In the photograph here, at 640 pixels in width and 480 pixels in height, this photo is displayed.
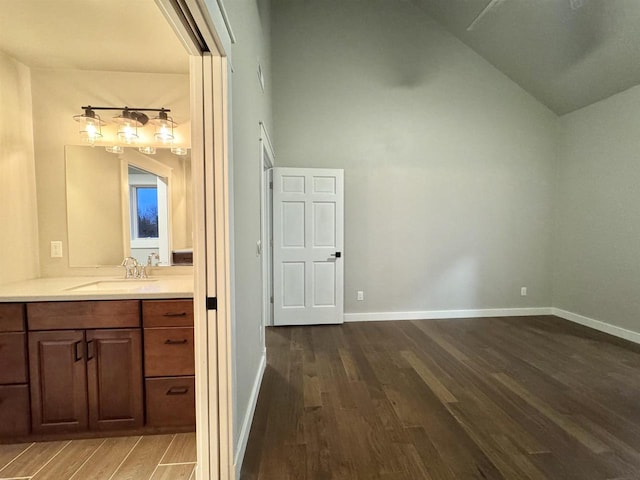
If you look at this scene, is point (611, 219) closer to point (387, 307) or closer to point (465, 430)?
point (387, 307)

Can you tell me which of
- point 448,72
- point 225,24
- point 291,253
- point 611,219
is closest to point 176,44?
point 225,24

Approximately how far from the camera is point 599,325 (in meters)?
3.59

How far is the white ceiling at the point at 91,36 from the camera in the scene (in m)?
1.61

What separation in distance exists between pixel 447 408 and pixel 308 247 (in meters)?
2.26

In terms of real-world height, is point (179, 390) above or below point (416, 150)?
below

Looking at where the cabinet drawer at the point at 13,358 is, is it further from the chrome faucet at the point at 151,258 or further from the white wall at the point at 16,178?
the chrome faucet at the point at 151,258

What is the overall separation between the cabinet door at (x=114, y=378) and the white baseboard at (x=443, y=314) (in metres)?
2.62

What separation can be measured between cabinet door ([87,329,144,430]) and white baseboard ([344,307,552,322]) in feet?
8.60

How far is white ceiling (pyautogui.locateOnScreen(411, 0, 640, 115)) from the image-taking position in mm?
2805

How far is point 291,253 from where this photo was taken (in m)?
3.69

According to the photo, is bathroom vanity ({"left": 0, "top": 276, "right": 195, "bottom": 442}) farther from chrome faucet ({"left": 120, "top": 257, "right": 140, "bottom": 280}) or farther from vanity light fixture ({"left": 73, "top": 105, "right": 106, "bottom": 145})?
vanity light fixture ({"left": 73, "top": 105, "right": 106, "bottom": 145})

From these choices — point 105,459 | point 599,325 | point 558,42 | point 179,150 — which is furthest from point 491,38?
point 105,459

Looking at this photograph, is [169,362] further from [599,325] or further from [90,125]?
[599,325]

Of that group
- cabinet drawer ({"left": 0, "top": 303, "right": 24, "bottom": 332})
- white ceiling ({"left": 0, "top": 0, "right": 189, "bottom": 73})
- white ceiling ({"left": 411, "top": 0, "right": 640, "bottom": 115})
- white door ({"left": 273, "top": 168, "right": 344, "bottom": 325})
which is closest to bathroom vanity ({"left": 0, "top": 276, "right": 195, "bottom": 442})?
cabinet drawer ({"left": 0, "top": 303, "right": 24, "bottom": 332})
